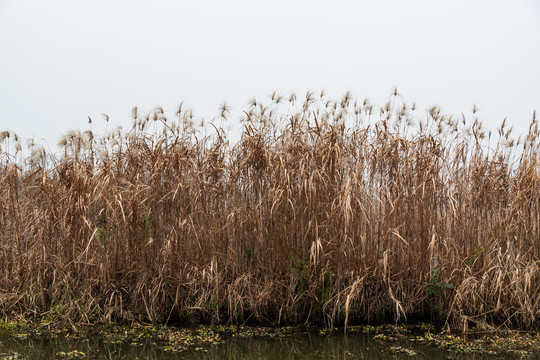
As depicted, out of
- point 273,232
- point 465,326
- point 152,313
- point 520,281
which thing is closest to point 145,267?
point 152,313

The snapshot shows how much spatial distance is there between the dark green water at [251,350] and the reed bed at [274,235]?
0.32 m

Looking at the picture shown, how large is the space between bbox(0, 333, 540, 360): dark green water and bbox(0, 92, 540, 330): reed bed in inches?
12.7

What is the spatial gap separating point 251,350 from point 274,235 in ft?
3.30

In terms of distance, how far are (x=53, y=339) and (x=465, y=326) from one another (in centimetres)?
341

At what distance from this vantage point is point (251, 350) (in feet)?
12.2

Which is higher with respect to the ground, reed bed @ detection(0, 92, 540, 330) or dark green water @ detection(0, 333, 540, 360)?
reed bed @ detection(0, 92, 540, 330)

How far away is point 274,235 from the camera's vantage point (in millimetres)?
4285

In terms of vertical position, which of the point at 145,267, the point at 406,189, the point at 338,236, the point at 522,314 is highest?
the point at 406,189

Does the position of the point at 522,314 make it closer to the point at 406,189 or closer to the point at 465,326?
the point at 465,326

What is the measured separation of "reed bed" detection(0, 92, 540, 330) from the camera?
13.9ft

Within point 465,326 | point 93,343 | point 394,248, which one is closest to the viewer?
point 93,343

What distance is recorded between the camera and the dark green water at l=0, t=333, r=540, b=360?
3582 mm

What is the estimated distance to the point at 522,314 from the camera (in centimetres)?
432

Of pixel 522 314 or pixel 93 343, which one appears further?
pixel 522 314
